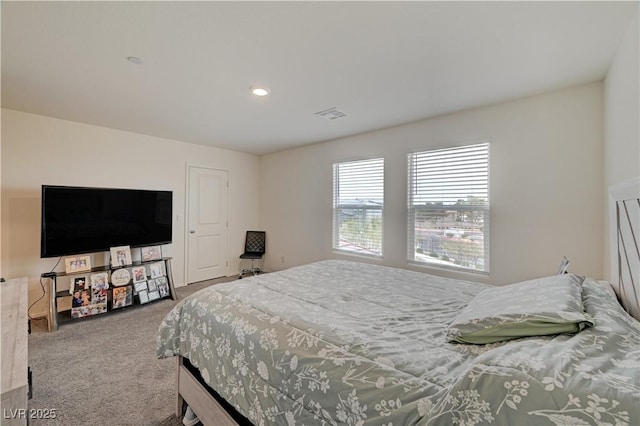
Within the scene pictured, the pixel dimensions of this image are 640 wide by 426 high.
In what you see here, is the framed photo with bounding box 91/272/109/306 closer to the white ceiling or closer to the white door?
the white door

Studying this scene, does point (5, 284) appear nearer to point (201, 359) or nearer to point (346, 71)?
point (201, 359)

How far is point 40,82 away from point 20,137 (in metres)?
1.30

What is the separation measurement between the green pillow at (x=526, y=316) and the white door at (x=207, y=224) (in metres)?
4.51

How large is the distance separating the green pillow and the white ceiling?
1549mm

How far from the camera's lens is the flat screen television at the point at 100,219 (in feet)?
9.91

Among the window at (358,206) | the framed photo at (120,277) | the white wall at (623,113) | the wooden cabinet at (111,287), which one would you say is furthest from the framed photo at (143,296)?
the white wall at (623,113)

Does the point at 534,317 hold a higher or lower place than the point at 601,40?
lower

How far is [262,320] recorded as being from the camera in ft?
4.51

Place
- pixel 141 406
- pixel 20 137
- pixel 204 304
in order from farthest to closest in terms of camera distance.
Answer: pixel 20 137, pixel 141 406, pixel 204 304

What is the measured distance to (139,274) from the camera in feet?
12.0

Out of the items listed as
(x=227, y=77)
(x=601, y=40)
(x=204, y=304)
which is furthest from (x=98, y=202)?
(x=601, y=40)

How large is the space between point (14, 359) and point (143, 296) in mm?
2920

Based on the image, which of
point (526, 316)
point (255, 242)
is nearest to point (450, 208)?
point (526, 316)

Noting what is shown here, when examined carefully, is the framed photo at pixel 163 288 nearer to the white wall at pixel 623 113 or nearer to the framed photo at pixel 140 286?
the framed photo at pixel 140 286
